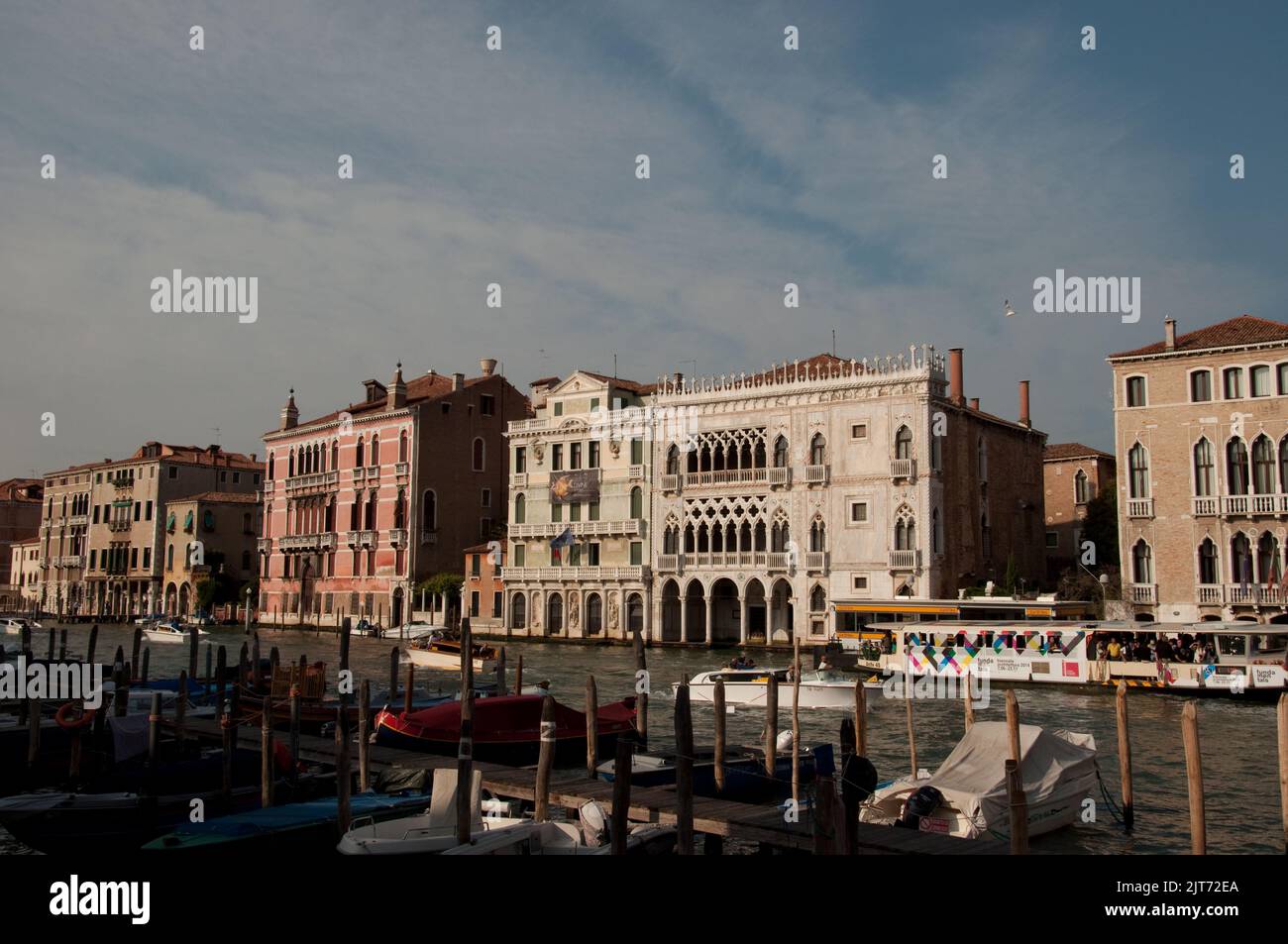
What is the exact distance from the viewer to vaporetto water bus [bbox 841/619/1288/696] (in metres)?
23.7

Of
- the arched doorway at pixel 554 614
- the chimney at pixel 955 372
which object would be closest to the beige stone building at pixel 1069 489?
the chimney at pixel 955 372

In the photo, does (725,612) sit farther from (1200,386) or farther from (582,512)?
(1200,386)

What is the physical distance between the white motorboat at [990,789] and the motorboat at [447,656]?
799 inches

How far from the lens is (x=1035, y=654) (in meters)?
26.2

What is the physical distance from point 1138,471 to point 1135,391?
213cm

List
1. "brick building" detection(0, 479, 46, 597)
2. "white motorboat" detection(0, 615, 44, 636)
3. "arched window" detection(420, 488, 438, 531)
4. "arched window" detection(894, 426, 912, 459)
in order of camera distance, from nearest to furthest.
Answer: "arched window" detection(894, 426, 912, 459) < "arched window" detection(420, 488, 438, 531) < "white motorboat" detection(0, 615, 44, 636) < "brick building" detection(0, 479, 46, 597)

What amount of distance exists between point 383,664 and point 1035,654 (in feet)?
59.6

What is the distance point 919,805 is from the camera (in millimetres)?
11234

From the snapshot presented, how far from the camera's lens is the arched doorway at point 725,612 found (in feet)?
129

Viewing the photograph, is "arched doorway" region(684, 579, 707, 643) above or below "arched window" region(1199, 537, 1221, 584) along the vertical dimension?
below

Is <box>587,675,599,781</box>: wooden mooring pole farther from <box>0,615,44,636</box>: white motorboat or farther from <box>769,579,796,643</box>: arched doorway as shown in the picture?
<box>0,615,44,636</box>: white motorboat

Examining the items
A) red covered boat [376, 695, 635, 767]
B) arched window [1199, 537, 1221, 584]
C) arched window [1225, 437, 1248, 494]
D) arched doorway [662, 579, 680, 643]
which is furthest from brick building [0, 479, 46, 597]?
arched window [1225, 437, 1248, 494]

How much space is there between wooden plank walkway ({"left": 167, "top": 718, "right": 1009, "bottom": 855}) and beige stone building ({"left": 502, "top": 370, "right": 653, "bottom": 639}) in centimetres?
2649

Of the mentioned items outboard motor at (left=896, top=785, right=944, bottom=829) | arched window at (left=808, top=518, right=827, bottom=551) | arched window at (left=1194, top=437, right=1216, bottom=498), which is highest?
arched window at (left=1194, top=437, right=1216, bottom=498)
